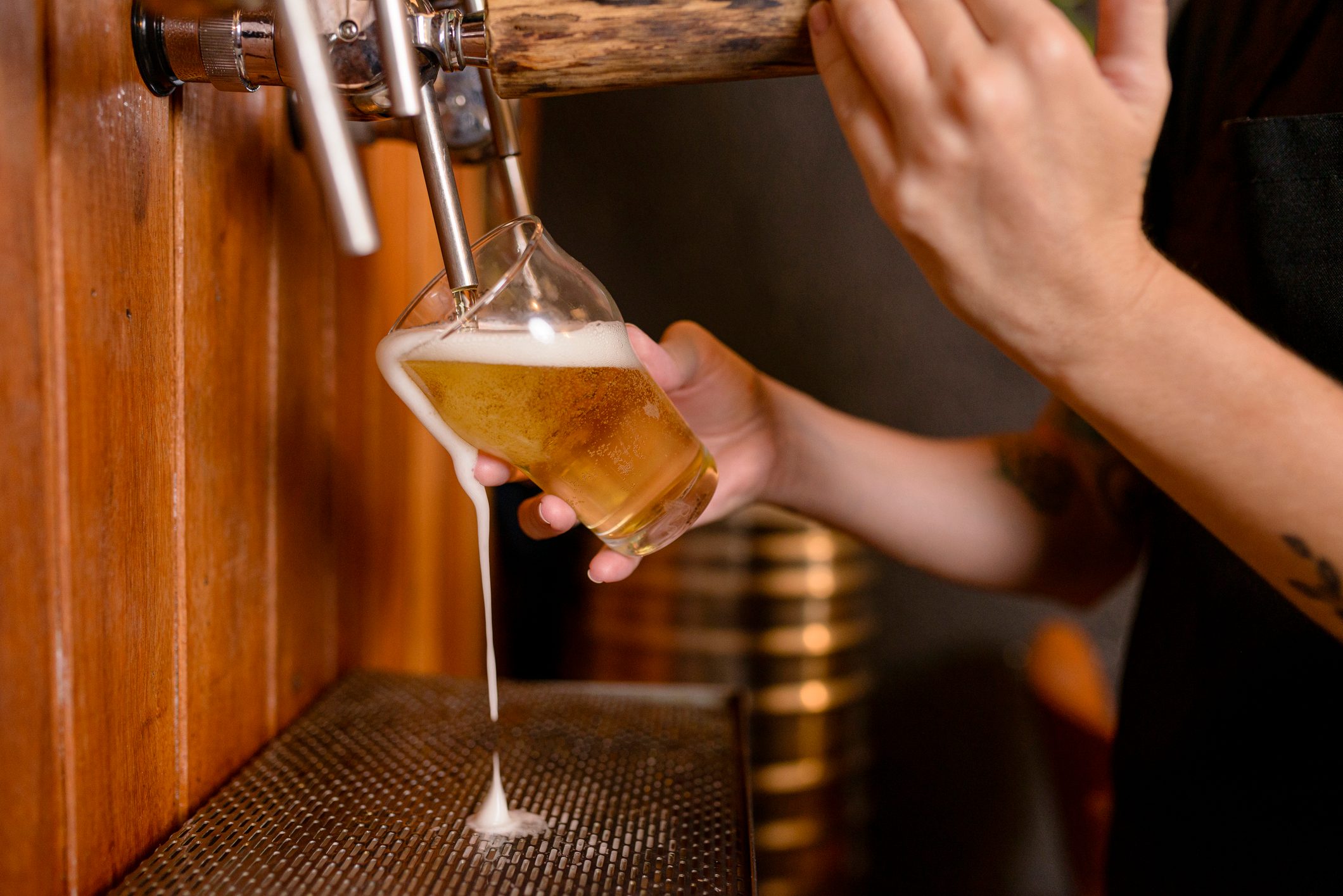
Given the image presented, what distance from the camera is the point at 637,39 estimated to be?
568 millimetres

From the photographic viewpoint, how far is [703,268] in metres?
1.98

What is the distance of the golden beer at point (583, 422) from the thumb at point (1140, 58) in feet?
1.15

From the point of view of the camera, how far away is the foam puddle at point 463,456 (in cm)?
60

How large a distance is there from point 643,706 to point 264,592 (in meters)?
0.39

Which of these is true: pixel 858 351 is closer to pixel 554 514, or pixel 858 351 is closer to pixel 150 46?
pixel 554 514

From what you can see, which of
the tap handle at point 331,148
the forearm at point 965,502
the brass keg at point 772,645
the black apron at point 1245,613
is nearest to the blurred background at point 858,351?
the brass keg at point 772,645

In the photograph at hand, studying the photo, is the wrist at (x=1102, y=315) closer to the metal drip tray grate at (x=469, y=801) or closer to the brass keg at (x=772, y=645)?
the metal drip tray grate at (x=469, y=801)

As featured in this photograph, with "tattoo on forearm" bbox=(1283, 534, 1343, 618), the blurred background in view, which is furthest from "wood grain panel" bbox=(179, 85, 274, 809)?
the blurred background

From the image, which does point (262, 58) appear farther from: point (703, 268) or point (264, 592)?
point (703, 268)

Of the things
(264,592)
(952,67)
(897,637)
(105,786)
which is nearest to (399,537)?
(264,592)

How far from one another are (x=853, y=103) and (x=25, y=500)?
509 mm

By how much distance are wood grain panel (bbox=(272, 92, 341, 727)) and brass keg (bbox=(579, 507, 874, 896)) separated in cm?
66

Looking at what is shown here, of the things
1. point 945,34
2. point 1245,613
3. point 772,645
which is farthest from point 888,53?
→ point 772,645

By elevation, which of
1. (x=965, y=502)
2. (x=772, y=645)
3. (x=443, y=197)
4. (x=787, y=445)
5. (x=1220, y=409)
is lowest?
(x=772, y=645)
